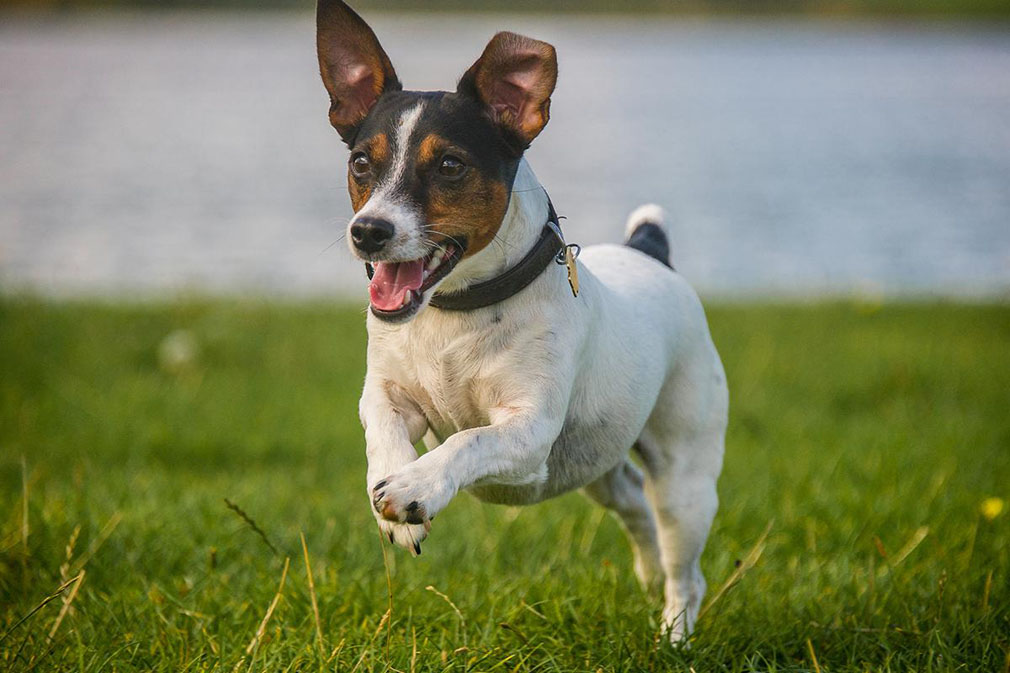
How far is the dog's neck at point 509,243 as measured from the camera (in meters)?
3.07

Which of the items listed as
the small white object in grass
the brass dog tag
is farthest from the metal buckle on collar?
the small white object in grass

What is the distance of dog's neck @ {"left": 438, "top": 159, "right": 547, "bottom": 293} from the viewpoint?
121 inches

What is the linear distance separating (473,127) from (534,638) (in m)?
1.55

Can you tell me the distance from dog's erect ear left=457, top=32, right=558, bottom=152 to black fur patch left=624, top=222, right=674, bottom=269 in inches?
45.7

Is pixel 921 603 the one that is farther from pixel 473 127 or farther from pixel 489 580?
pixel 473 127

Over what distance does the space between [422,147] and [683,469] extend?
1528 mm

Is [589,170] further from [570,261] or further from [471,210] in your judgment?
[471,210]

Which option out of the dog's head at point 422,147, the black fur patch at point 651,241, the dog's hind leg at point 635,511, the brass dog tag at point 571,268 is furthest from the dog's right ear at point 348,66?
the dog's hind leg at point 635,511

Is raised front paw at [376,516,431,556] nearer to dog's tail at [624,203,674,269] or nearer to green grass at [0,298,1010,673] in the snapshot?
green grass at [0,298,1010,673]

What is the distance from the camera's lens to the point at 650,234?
429cm

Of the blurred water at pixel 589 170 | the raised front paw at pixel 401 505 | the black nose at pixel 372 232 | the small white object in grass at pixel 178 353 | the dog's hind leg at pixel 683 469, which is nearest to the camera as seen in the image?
the raised front paw at pixel 401 505

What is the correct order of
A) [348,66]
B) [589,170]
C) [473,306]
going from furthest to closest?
[589,170] → [348,66] → [473,306]

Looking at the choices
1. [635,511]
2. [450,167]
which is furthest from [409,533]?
[635,511]

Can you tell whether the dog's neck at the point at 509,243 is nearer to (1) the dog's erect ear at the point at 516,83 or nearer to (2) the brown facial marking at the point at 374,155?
(1) the dog's erect ear at the point at 516,83
